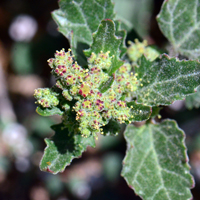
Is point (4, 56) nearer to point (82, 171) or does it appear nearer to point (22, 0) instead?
point (22, 0)

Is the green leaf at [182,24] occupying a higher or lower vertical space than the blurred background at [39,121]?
higher

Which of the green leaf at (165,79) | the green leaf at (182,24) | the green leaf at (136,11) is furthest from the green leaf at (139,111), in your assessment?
the green leaf at (136,11)

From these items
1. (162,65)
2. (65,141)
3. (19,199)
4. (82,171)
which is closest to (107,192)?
(82,171)

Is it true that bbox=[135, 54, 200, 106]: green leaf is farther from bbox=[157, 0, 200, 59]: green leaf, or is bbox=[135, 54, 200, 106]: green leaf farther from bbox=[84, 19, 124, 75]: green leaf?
bbox=[157, 0, 200, 59]: green leaf

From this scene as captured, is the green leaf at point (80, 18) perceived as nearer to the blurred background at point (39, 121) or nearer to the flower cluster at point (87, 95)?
the flower cluster at point (87, 95)

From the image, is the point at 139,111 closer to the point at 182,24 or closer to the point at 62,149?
the point at 62,149

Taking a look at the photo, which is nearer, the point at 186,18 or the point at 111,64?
the point at 111,64

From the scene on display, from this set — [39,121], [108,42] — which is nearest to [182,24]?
[108,42]

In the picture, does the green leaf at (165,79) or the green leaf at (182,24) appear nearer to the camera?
the green leaf at (165,79)
